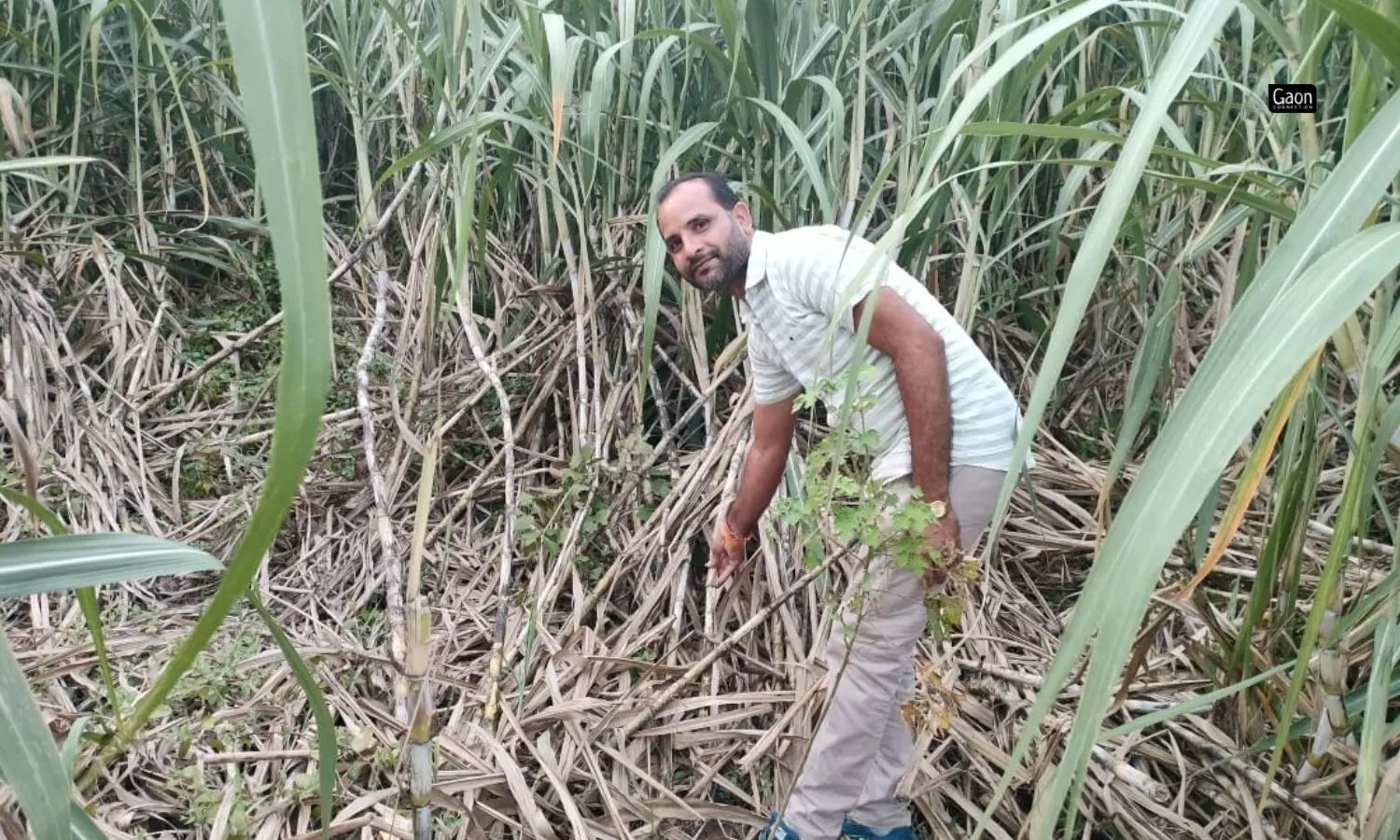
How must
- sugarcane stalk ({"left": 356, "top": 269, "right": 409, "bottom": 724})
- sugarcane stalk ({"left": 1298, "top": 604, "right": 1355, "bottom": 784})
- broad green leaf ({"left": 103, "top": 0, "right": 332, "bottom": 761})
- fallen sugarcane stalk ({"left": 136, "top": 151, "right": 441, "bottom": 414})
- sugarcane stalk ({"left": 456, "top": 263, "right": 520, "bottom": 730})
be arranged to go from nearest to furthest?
1. broad green leaf ({"left": 103, "top": 0, "right": 332, "bottom": 761})
2. sugarcane stalk ({"left": 1298, "top": 604, "right": 1355, "bottom": 784})
3. sugarcane stalk ({"left": 356, "top": 269, "right": 409, "bottom": 724})
4. sugarcane stalk ({"left": 456, "top": 263, "right": 520, "bottom": 730})
5. fallen sugarcane stalk ({"left": 136, "top": 151, "right": 441, "bottom": 414})

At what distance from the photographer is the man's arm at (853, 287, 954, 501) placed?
1406mm

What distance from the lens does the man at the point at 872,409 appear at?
1.43 m

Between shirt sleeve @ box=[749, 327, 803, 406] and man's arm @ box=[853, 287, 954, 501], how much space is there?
0.18m

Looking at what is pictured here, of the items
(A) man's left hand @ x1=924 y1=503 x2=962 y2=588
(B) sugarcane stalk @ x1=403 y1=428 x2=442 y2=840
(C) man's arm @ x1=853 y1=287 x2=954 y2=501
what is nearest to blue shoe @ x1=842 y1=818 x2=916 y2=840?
(A) man's left hand @ x1=924 y1=503 x2=962 y2=588

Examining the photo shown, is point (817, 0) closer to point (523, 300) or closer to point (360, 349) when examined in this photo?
point (523, 300)

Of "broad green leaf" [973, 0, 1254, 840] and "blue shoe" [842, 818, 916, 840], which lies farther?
"blue shoe" [842, 818, 916, 840]

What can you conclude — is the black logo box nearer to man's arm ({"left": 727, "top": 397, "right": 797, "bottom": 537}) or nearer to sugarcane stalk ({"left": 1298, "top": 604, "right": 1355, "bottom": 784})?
sugarcane stalk ({"left": 1298, "top": 604, "right": 1355, "bottom": 784})

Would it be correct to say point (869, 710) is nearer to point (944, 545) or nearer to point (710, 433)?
point (944, 545)

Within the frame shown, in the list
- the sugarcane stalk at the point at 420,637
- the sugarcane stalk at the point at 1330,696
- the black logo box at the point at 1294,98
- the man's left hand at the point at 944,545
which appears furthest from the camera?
the man's left hand at the point at 944,545

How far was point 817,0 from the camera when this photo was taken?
1909 mm

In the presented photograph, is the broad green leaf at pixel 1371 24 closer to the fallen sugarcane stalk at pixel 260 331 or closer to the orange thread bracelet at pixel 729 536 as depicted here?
the orange thread bracelet at pixel 729 536

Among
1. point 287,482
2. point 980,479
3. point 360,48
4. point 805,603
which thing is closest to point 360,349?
point 360,48

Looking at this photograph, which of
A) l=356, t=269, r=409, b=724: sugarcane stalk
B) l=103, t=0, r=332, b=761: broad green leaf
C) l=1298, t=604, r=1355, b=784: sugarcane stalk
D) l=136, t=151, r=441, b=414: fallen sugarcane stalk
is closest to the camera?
l=103, t=0, r=332, b=761: broad green leaf

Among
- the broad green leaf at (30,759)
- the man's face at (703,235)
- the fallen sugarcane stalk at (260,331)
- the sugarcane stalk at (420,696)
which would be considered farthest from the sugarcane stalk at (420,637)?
the fallen sugarcane stalk at (260,331)
